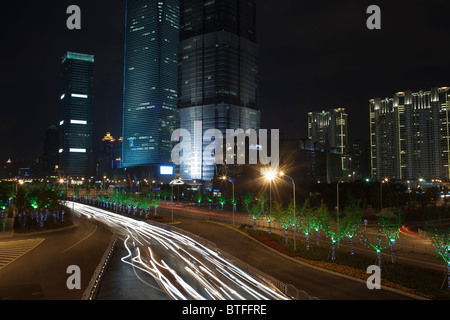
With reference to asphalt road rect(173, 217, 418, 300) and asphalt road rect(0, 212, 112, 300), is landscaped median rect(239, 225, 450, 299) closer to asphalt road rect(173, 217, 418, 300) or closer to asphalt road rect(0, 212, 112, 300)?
asphalt road rect(173, 217, 418, 300)

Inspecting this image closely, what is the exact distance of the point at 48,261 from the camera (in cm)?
3209

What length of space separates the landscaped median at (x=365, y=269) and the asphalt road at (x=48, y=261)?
19.1 metres

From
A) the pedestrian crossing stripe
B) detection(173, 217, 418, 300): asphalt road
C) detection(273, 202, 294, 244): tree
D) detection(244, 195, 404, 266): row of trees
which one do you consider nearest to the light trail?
detection(173, 217, 418, 300): asphalt road

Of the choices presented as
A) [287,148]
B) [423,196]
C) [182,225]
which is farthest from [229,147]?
[182,225]

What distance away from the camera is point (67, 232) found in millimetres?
52062

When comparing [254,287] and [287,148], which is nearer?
[254,287]

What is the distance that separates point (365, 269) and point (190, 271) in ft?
46.2

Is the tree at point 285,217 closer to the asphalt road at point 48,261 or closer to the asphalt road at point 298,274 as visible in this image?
the asphalt road at point 298,274

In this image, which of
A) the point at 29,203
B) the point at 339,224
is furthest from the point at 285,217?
the point at 29,203

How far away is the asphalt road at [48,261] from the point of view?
2304cm

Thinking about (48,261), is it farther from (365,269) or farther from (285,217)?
(365,269)

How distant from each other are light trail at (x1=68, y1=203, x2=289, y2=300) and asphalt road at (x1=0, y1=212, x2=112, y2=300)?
4099 millimetres
